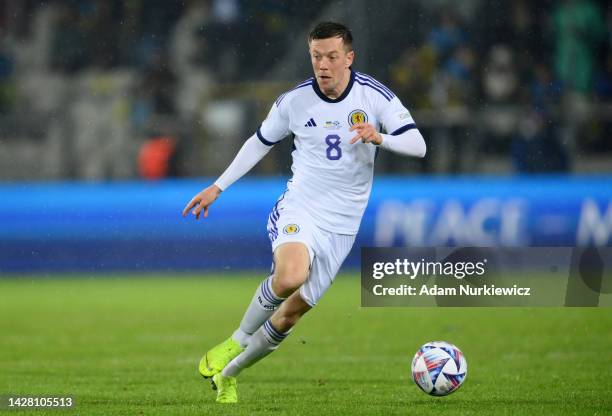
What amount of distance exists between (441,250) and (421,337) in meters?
4.30

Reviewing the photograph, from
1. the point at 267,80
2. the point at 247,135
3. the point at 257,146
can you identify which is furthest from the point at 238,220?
the point at 257,146

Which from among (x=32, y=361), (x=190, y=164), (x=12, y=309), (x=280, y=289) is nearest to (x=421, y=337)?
(x=32, y=361)

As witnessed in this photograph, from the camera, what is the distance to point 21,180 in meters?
16.9

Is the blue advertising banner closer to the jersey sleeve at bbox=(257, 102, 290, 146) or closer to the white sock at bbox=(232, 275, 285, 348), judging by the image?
the jersey sleeve at bbox=(257, 102, 290, 146)

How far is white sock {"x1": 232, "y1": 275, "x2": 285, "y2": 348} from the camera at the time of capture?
23.7 feet

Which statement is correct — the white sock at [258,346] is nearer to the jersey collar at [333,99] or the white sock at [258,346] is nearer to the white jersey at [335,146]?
the white jersey at [335,146]

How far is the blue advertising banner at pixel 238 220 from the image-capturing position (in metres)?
15.7

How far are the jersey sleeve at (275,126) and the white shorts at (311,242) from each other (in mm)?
467

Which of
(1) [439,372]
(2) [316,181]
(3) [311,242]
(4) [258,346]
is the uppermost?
(2) [316,181]

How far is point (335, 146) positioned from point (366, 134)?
1.97 feet

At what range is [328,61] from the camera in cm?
740

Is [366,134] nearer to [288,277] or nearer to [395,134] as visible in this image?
[395,134]

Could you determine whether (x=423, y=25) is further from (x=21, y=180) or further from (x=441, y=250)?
(x=21, y=180)

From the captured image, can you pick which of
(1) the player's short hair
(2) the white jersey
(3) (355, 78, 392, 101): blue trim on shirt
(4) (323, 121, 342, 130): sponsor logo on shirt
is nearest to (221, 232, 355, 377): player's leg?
(2) the white jersey
